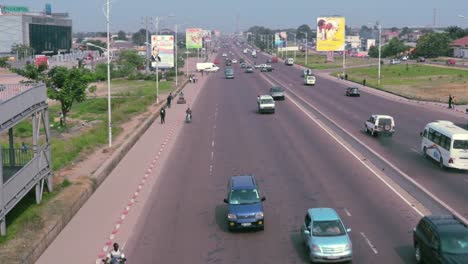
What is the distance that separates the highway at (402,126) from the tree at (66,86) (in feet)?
73.6

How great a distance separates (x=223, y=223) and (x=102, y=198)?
6823 mm

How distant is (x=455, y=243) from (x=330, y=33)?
12148 centimetres

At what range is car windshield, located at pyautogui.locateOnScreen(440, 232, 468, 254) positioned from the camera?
55.6ft

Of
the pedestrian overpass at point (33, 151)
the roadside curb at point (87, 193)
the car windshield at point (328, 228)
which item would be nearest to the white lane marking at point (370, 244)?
the car windshield at point (328, 228)

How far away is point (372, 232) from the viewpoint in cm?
2175

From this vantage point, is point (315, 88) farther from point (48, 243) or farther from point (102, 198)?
point (48, 243)

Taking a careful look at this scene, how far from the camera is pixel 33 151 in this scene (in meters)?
→ 25.8

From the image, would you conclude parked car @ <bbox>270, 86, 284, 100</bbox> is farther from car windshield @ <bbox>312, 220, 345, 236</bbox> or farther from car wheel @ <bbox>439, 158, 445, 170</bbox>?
car windshield @ <bbox>312, 220, 345, 236</bbox>

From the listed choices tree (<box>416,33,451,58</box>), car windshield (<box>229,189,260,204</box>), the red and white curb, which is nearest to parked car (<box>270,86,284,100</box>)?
the red and white curb

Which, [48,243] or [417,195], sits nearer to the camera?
[48,243]

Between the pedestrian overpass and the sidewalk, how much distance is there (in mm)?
2043

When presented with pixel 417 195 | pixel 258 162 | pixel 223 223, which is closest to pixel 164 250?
pixel 223 223

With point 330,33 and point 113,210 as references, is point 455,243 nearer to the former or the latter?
point 113,210

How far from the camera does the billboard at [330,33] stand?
134750mm
